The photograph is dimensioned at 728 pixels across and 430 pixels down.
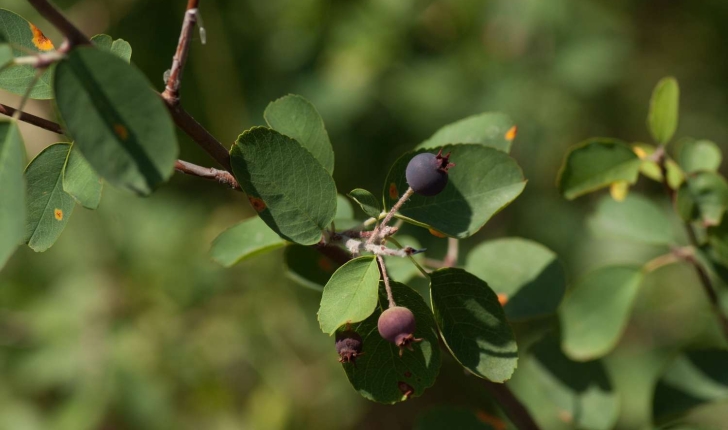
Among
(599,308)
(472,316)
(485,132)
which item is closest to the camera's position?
(472,316)

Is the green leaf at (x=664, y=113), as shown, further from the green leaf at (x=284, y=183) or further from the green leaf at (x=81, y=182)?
the green leaf at (x=81, y=182)

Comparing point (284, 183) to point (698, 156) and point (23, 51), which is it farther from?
point (698, 156)

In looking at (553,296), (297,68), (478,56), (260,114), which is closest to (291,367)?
(260,114)

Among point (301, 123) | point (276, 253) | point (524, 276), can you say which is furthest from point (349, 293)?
point (276, 253)

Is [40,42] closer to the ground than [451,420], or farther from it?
farther from it

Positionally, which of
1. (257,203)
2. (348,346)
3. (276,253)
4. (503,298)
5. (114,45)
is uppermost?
(114,45)

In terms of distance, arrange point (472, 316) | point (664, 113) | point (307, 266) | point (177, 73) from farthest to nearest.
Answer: point (664, 113) → point (307, 266) → point (472, 316) → point (177, 73)

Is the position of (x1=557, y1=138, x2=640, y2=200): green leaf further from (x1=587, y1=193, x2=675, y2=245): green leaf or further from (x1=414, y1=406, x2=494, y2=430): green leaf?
(x1=414, y1=406, x2=494, y2=430): green leaf

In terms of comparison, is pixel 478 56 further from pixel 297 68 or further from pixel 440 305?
pixel 440 305

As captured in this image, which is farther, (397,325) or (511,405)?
(511,405)
